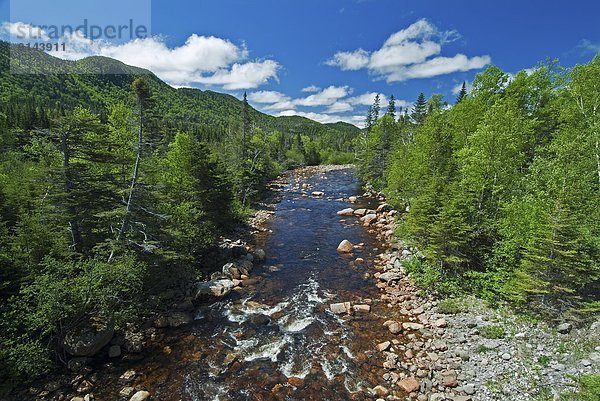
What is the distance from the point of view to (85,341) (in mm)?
13367

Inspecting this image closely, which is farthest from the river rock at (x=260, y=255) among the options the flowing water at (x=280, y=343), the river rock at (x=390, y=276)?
the river rock at (x=390, y=276)

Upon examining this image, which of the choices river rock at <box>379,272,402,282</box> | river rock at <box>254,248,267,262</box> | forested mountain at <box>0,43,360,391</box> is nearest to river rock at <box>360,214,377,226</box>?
river rock at <box>379,272,402,282</box>

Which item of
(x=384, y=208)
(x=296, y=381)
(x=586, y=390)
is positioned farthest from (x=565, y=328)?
(x=384, y=208)

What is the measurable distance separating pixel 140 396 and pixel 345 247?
1869 centimetres

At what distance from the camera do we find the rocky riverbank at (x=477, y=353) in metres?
11.0

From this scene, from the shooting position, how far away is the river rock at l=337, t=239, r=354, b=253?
26.8m

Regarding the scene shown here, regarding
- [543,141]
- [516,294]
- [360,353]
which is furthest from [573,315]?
[543,141]

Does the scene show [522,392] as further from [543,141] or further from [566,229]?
[543,141]

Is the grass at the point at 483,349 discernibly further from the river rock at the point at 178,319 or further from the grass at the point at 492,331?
the river rock at the point at 178,319

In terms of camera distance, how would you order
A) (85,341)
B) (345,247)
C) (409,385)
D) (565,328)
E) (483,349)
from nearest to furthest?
(409,385), (565,328), (483,349), (85,341), (345,247)

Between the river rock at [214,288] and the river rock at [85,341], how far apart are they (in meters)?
5.64

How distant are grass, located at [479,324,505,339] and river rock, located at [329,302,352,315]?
6538 mm

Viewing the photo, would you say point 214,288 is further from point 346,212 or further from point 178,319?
point 346,212

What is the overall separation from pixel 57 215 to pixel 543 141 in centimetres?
3302
